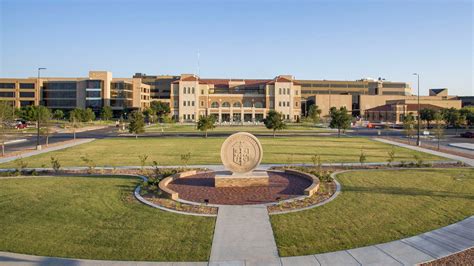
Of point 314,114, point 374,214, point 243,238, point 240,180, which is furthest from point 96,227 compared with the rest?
point 314,114

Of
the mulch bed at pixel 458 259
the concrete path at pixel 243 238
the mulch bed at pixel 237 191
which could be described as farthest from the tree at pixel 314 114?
the mulch bed at pixel 458 259

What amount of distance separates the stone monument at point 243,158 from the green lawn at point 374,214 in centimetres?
445

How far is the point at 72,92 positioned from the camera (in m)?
125

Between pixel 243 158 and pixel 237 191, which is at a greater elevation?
pixel 243 158

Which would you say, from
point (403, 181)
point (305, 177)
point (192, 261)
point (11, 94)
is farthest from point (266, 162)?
point (11, 94)

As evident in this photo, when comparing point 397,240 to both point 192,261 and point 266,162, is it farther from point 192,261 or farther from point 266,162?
point 266,162

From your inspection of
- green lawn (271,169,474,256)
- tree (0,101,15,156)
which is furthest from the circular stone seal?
tree (0,101,15,156)

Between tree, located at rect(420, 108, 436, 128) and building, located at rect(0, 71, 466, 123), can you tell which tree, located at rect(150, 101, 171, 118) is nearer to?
building, located at rect(0, 71, 466, 123)

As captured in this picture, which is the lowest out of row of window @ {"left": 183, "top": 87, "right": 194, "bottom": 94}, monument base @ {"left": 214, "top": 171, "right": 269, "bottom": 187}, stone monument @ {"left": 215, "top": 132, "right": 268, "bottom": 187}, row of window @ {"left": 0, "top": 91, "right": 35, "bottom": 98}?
monument base @ {"left": 214, "top": 171, "right": 269, "bottom": 187}

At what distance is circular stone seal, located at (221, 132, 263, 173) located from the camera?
66.5 ft

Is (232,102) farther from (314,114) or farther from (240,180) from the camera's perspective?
(240,180)

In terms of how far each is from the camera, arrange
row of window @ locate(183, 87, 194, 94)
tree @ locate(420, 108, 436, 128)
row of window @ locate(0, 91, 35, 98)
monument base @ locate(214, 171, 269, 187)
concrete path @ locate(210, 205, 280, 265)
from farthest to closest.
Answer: row of window @ locate(183, 87, 194, 94)
row of window @ locate(0, 91, 35, 98)
tree @ locate(420, 108, 436, 128)
monument base @ locate(214, 171, 269, 187)
concrete path @ locate(210, 205, 280, 265)

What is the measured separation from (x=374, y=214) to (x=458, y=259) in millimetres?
4110

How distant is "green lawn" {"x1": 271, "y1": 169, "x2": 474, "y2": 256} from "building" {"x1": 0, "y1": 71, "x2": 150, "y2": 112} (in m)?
113
